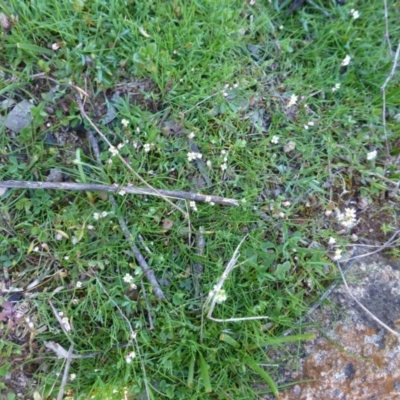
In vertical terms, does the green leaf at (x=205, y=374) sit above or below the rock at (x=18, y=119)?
below

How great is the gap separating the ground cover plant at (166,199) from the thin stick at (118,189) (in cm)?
2

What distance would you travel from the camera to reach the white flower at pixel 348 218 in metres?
2.60

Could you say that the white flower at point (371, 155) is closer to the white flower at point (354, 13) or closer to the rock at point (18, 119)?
the white flower at point (354, 13)

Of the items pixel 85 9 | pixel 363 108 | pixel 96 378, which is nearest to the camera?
pixel 96 378

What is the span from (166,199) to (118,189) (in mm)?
256

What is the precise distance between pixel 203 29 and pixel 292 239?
1291mm

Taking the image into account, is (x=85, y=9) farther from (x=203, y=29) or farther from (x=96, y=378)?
(x=96, y=378)

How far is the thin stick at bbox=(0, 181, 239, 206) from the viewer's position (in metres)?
2.39

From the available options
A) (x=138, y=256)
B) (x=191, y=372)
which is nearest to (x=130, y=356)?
(x=191, y=372)

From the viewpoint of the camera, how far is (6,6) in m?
2.49

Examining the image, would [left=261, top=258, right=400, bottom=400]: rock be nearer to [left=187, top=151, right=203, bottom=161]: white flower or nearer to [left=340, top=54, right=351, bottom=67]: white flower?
[left=187, top=151, right=203, bottom=161]: white flower

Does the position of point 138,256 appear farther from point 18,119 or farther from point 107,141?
point 18,119

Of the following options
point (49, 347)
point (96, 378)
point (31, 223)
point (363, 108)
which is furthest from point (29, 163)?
point (363, 108)

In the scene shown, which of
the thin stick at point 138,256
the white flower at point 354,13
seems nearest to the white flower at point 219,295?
the thin stick at point 138,256
